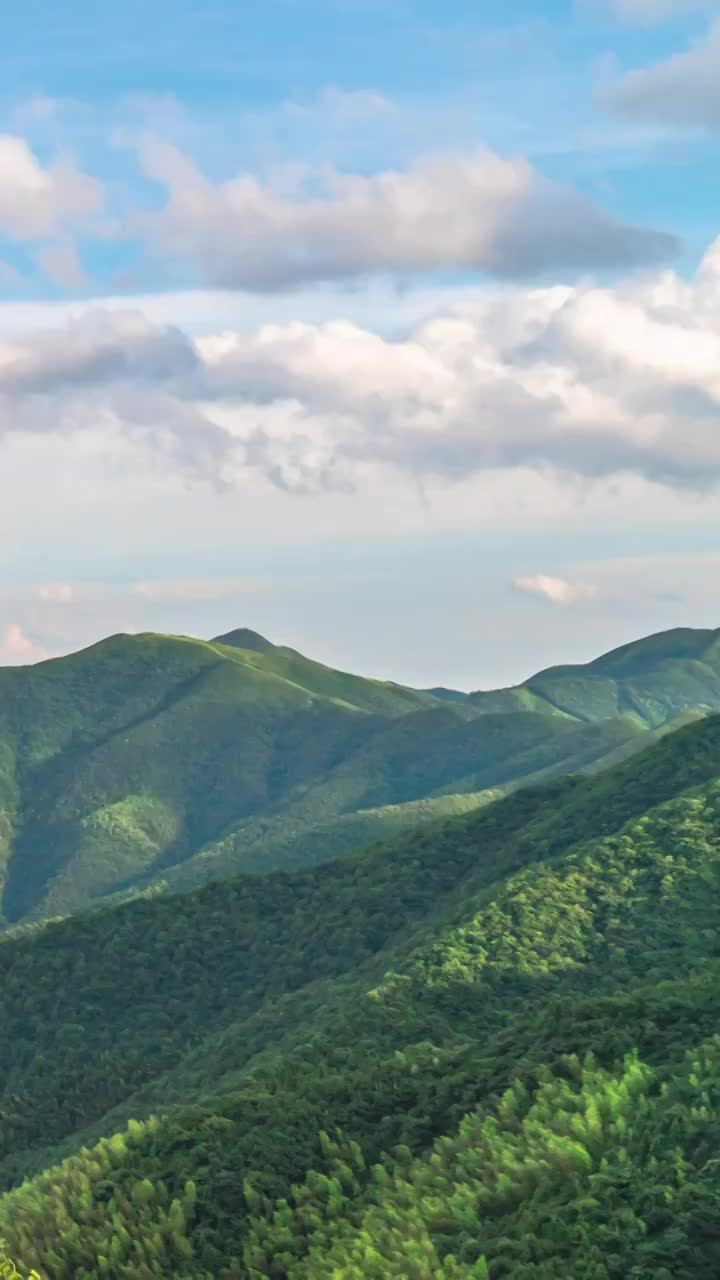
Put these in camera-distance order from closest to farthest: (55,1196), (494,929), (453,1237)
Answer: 1. (453,1237)
2. (55,1196)
3. (494,929)

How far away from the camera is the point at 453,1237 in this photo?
30234 millimetres

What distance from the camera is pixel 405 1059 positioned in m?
43.2

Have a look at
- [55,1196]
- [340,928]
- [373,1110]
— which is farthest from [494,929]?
[55,1196]

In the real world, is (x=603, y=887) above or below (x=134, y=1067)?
above

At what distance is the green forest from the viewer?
1208 inches

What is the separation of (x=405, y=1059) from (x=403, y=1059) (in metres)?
0.07

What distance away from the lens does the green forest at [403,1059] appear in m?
30.7

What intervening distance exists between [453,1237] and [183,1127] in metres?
12.1

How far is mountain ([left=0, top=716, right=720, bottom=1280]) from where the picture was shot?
3067 cm

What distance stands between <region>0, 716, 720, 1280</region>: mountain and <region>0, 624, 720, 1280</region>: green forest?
0.11 meters

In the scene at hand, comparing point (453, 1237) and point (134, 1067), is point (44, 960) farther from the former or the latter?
point (453, 1237)

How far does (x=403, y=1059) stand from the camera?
142 feet

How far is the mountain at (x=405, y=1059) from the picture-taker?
30672 millimetres

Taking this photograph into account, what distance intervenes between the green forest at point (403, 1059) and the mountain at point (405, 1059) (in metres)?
0.11
